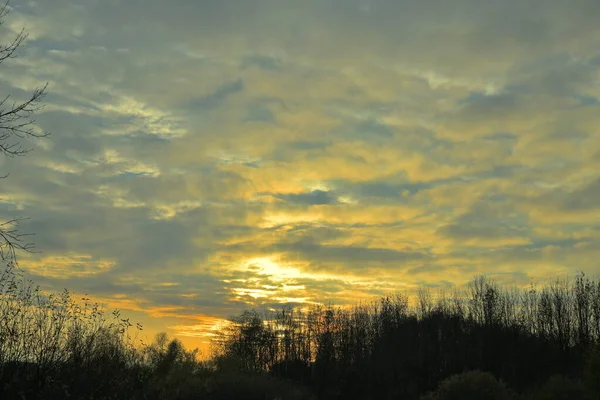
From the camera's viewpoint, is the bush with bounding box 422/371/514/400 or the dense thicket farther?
the dense thicket

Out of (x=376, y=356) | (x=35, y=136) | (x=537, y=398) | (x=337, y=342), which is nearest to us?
(x=35, y=136)

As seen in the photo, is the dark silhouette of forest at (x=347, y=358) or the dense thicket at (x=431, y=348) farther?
the dense thicket at (x=431, y=348)

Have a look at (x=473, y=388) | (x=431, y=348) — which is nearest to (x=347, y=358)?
(x=431, y=348)

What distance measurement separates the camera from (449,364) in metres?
72.3

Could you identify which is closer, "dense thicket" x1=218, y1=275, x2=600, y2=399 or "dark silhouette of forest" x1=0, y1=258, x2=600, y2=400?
"dark silhouette of forest" x1=0, y1=258, x2=600, y2=400

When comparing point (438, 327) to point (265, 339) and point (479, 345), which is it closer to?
point (479, 345)

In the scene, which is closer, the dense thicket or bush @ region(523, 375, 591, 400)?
bush @ region(523, 375, 591, 400)

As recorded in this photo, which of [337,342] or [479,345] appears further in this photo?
[337,342]

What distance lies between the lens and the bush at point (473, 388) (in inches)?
1485

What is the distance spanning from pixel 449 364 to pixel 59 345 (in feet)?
203

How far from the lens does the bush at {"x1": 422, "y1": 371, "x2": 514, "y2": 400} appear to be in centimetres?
3772

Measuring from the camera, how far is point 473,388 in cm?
3816

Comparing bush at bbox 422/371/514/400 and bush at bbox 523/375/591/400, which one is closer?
bush at bbox 523/375/591/400

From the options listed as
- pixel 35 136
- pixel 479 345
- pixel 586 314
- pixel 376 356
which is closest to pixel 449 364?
pixel 479 345
